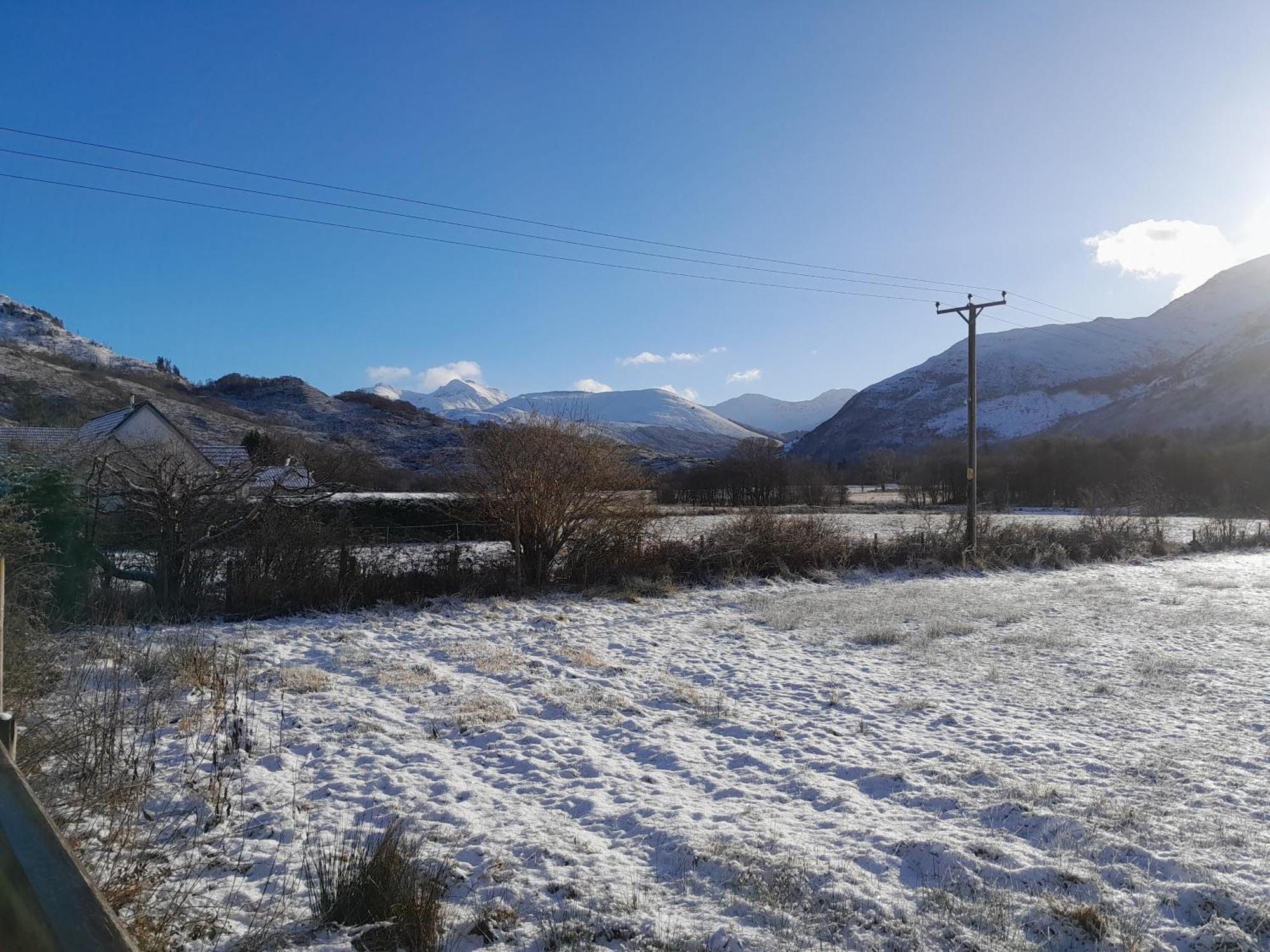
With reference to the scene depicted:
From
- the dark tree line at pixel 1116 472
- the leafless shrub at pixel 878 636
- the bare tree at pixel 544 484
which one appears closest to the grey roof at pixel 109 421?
the bare tree at pixel 544 484

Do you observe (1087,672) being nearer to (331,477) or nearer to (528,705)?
(528,705)

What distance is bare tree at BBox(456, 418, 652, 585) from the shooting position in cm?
1518

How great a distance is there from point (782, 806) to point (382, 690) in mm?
4784

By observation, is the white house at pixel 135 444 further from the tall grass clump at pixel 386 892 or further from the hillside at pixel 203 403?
the tall grass clump at pixel 386 892

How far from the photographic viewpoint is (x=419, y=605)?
1323cm

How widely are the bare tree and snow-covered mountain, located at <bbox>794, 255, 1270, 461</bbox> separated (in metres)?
102

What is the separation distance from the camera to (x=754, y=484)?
46000mm

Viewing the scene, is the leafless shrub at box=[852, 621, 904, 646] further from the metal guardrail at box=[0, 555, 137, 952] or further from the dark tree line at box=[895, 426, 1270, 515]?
the dark tree line at box=[895, 426, 1270, 515]

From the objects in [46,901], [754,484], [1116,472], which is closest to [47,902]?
[46,901]

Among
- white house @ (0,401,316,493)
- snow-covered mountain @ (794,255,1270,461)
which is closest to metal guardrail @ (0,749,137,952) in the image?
white house @ (0,401,316,493)

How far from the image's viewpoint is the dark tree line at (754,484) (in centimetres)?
4510

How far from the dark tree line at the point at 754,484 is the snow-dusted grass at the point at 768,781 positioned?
32.4 m

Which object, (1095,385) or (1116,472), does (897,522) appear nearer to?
(1116,472)

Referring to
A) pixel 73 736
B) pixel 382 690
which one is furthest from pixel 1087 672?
pixel 73 736
